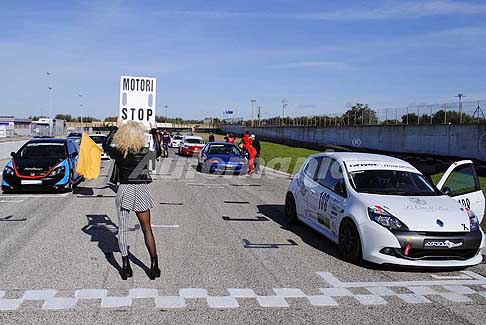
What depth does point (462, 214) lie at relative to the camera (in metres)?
7.34

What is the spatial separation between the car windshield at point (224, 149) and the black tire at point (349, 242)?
1599 cm

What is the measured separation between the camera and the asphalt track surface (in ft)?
17.4

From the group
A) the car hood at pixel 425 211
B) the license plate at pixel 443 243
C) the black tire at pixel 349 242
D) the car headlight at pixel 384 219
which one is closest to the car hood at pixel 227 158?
the black tire at pixel 349 242

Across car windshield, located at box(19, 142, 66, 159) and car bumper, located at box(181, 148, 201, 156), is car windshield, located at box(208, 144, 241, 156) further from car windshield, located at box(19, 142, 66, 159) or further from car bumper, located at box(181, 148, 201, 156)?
car bumper, located at box(181, 148, 201, 156)

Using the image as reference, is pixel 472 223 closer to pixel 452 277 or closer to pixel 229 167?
pixel 452 277

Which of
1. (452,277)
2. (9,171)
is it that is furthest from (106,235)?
(9,171)

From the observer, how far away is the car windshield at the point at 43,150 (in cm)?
1569

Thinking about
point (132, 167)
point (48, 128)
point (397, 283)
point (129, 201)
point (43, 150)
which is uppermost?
point (48, 128)

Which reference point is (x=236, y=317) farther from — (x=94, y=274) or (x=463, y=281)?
(x=463, y=281)

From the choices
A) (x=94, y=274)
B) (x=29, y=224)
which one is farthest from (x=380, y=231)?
(x=29, y=224)

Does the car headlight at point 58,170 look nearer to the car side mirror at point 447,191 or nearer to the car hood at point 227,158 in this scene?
the car hood at point 227,158

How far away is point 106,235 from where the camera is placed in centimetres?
912

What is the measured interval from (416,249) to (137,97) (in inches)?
243

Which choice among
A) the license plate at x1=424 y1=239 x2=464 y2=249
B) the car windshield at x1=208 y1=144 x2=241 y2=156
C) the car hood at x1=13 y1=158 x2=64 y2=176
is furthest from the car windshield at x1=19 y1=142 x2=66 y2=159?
the license plate at x1=424 y1=239 x2=464 y2=249
